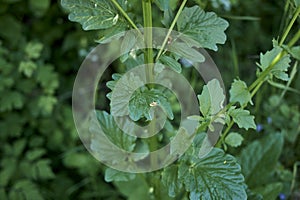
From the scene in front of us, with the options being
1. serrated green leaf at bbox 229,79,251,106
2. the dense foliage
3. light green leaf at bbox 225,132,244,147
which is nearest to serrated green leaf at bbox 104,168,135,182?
the dense foliage

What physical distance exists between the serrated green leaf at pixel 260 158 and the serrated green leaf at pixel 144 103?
0.58 m

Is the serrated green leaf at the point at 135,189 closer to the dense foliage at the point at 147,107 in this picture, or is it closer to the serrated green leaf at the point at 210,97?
the dense foliage at the point at 147,107

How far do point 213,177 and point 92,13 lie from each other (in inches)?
15.2

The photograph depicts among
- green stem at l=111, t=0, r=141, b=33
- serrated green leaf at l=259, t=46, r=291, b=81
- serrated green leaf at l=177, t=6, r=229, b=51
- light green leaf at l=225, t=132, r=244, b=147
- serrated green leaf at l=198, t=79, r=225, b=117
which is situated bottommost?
light green leaf at l=225, t=132, r=244, b=147

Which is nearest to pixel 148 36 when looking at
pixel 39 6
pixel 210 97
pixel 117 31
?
pixel 117 31

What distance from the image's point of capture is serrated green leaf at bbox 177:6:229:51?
0.92 metres

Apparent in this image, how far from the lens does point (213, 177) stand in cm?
95

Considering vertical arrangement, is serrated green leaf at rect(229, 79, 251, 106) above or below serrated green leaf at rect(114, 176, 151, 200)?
above

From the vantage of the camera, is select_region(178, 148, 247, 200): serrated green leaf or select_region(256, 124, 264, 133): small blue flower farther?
select_region(256, 124, 264, 133): small blue flower

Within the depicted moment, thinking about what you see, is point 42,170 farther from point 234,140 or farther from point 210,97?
point 210,97

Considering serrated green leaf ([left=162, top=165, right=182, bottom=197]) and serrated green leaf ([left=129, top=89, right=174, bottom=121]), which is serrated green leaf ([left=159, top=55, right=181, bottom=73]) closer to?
serrated green leaf ([left=129, top=89, right=174, bottom=121])

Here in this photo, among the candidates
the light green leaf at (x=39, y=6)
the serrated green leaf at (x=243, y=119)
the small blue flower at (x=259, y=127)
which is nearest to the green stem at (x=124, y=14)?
the serrated green leaf at (x=243, y=119)

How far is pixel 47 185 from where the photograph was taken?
5.58 feet

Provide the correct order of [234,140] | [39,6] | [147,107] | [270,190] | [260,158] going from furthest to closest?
[39,6] → [260,158] → [270,190] → [234,140] → [147,107]
